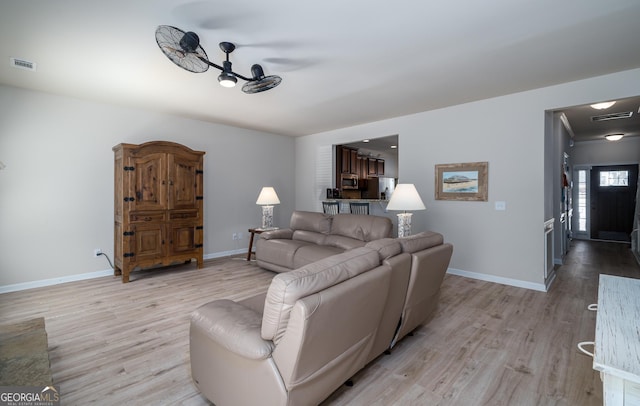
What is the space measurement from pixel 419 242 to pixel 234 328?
153 centimetres

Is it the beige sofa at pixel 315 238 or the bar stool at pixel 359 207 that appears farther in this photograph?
the bar stool at pixel 359 207

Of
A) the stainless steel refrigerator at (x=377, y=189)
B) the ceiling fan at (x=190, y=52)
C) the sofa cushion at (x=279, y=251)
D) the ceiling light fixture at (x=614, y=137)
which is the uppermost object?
the ceiling light fixture at (x=614, y=137)

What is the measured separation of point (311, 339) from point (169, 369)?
1450 mm

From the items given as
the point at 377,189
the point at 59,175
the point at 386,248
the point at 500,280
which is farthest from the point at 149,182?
the point at 377,189

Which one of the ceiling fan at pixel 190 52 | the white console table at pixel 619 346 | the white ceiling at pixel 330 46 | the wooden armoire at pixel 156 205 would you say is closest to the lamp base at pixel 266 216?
the wooden armoire at pixel 156 205

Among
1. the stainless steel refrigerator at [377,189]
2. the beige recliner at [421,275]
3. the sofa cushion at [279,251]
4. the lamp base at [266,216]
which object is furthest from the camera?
the stainless steel refrigerator at [377,189]

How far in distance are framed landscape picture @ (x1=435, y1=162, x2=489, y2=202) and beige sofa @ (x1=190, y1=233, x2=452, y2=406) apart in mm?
2825

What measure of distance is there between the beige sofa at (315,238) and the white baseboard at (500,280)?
1.37 metres

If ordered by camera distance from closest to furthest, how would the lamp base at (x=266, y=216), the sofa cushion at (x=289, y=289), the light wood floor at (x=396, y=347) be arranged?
the sofa cushion at (x=289, y=289) < the light wood floor at (x=396, y=347) < the lamp base at (x=266, y=216)

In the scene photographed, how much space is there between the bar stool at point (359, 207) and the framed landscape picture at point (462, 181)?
1426 millimetres

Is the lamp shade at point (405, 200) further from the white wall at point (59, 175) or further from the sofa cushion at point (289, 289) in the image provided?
the white wall at point (59, 175)

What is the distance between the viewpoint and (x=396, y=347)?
241cm

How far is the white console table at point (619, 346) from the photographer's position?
33.9 inches

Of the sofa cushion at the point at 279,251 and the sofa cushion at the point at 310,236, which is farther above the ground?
the sofa cushion at the point at 310,236
